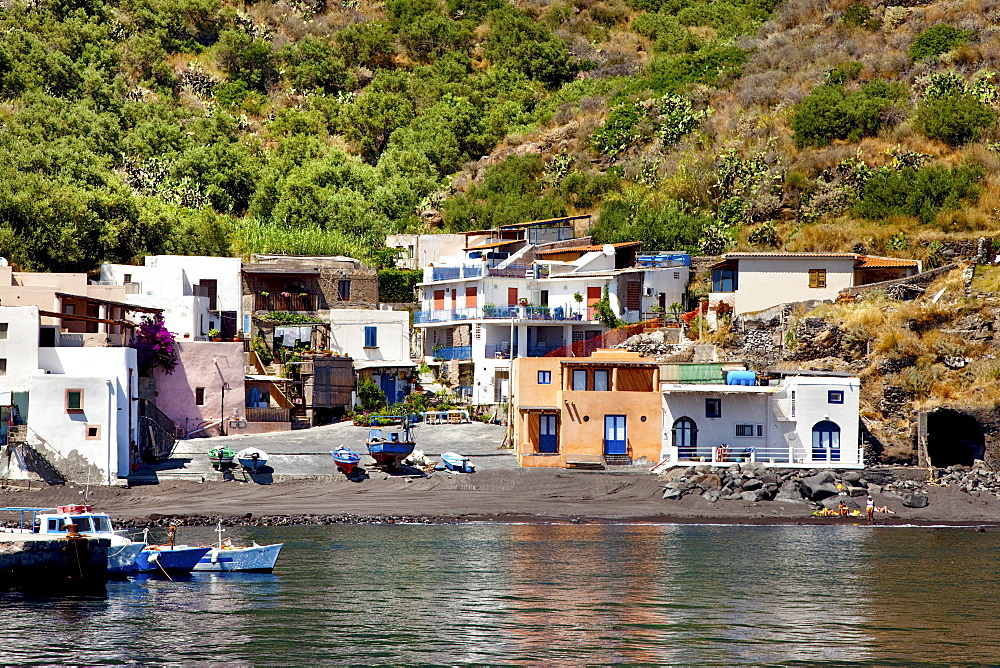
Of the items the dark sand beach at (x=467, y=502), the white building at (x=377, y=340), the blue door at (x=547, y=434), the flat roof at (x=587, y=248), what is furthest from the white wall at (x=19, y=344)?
the flat roof at (x=587, y=248)

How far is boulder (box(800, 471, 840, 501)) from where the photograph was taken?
59.9m

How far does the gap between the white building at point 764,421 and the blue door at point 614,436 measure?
6.21ft

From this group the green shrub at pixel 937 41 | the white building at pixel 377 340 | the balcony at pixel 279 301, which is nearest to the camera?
the white building at pixel 377 340

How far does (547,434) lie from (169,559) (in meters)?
25.3

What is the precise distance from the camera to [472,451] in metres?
64.8

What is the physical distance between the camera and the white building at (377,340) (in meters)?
76.4

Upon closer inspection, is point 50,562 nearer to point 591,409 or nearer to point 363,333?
point 591,409

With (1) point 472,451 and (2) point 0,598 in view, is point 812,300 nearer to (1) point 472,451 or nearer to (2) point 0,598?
(1) point 472,451

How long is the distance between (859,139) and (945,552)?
2118 inches

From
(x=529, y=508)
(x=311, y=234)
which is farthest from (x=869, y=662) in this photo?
(x=311, y=234)

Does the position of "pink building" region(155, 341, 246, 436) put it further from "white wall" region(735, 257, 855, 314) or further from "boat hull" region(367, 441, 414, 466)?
"white wall" region(735, 257, 855, 314)

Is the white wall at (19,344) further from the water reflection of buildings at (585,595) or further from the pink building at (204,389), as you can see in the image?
the water reflection of buildings at (585,595)

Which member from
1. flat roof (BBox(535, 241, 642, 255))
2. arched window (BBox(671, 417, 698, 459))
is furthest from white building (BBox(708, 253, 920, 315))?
arched window (BBox(671, 417, 698, 459))

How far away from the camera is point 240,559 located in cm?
4341
